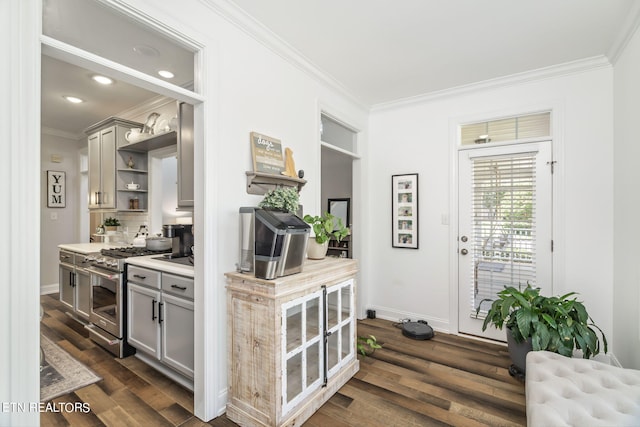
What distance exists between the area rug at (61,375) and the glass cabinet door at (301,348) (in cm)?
163

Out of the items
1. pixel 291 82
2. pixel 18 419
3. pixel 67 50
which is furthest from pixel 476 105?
pixel 18 419

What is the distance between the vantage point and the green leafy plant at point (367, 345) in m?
2.79

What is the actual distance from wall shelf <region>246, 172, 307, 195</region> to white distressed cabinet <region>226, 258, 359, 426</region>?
660 mm

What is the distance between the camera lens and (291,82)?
104 inches

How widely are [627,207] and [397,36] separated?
7.19 ft

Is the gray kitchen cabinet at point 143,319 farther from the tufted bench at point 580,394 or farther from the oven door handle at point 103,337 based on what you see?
the tufted bench at point 580,394

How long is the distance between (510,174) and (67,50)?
3514mm

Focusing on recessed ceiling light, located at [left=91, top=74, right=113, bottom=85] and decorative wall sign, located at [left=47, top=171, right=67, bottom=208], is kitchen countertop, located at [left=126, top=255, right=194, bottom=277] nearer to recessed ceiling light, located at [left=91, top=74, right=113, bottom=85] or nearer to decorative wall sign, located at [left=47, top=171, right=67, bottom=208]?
recessed ceiling light, located at [left=91, top=74, right=113, bottom=85]

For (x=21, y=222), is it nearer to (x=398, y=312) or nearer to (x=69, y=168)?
(x=398, y=312)

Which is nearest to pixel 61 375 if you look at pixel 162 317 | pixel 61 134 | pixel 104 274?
pixel 104 274

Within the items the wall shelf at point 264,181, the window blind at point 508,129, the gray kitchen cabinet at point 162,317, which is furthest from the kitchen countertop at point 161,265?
the window blind at point 508,129

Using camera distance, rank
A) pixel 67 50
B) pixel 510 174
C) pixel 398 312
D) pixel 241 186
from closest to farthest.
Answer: pixel 67 50, pixel 241 186, pixel 510 174, pixel 398 312

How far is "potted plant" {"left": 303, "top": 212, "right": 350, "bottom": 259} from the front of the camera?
233 centimetres

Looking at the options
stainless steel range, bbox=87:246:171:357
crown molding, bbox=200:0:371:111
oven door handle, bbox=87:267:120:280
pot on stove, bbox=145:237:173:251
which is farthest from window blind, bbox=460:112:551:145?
oven door handle, bbox=87:267:120:280
